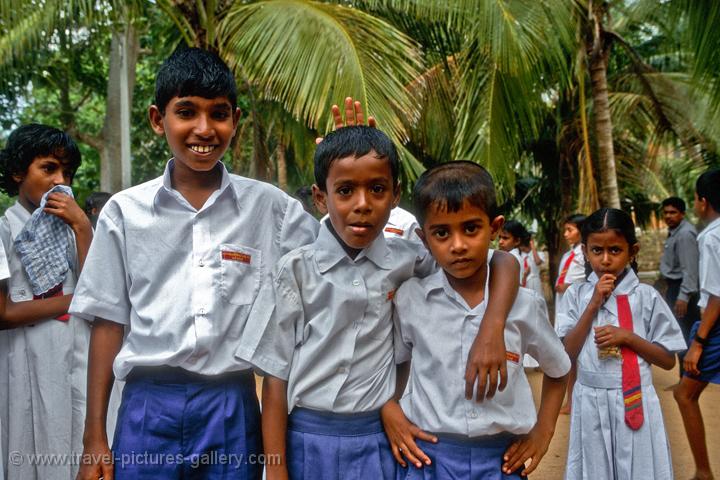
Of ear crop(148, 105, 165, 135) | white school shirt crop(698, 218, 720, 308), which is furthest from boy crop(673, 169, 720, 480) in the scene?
ear crop(148, 105, 165, 135)

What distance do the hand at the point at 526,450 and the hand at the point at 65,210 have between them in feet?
5.25

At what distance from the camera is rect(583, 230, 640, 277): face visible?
3.03 m

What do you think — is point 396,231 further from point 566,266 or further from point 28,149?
point 566,266

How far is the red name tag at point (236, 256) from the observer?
1.89 metres

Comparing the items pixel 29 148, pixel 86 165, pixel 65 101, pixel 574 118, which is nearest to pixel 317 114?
pixel 29 148

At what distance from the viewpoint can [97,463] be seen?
5.93 ft

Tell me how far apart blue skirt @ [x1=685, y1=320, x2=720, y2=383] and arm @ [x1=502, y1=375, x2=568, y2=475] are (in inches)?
84.5

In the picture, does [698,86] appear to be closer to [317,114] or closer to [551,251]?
[317,114]

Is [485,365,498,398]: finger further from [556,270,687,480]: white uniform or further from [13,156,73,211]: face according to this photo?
[13,156,73,211]: face

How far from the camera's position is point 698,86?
5.11 m

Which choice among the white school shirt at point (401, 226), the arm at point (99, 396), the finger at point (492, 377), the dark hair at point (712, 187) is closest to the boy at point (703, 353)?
the dark hair at point (712, 187)

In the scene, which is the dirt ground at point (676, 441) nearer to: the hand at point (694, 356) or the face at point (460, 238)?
the hand at point (694, 356)

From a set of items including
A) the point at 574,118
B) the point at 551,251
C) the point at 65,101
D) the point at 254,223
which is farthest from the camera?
the point at 65,101

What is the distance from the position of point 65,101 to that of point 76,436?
10.5 m
